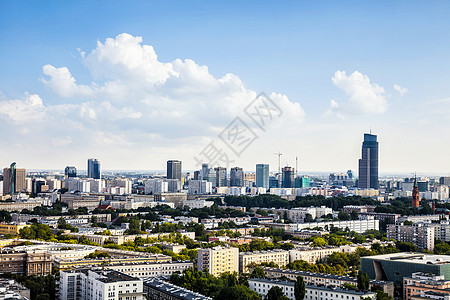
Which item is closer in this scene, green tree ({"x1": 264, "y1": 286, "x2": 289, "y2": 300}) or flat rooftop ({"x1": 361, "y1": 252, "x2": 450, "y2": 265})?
green tree ({"x1": 264, "y1": 286, "x2": 289, "y2": 300})

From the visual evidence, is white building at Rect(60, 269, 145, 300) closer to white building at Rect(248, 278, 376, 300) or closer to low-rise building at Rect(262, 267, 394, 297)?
white building at Rect(248, 278, 376, 300)

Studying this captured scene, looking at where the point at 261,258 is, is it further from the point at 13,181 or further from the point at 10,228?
the point at 13,181

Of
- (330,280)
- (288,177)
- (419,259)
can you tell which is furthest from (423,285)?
(288,177)

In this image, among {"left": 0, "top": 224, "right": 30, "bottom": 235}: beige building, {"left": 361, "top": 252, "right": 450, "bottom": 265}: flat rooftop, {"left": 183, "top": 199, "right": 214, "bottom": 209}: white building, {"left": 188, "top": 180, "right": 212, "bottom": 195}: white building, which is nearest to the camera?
{"left": 361, "top": 252, "right": 450, "bottom": 265}: flat rooftop

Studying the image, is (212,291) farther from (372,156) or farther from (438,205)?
(372,156)

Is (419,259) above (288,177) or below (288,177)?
below

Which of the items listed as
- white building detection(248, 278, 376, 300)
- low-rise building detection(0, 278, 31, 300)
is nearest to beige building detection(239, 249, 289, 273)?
white building detection(248, 278, 376, 300)
